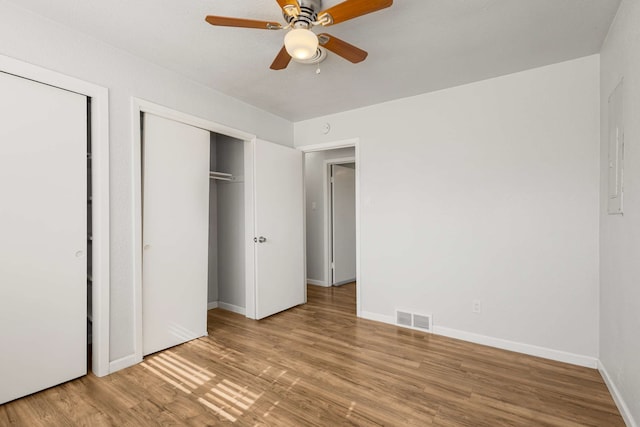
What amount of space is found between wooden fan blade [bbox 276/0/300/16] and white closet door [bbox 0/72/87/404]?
1.68 m

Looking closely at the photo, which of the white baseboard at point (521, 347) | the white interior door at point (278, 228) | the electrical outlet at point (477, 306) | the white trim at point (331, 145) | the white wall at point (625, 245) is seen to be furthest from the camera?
the white trim at point (331, 145)

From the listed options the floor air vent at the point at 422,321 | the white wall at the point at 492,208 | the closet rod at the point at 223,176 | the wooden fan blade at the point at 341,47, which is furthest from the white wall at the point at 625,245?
the closet rod at the point at 223,176

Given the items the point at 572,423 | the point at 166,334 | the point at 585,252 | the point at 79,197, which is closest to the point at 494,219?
the point at 585,252

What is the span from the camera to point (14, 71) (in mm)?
1911

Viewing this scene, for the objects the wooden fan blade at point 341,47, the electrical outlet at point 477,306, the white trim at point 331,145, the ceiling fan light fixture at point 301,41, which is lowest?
the electrical outlet at point 477,306

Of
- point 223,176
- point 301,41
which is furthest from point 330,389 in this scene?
point 223,176

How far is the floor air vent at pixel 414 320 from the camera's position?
3.20 metres

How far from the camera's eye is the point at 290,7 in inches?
64.4

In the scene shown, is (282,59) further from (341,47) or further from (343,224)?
(343,224)

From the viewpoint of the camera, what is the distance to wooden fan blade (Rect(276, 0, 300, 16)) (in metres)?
1.59

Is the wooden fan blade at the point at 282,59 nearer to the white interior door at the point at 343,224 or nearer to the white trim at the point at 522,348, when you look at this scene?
the white trim at the point at 522,348

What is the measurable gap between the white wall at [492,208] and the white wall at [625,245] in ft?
0.72

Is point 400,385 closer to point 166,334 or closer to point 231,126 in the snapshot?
point 166,334

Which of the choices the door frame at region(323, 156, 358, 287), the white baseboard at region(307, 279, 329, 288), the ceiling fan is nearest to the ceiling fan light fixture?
the ceiling fan
